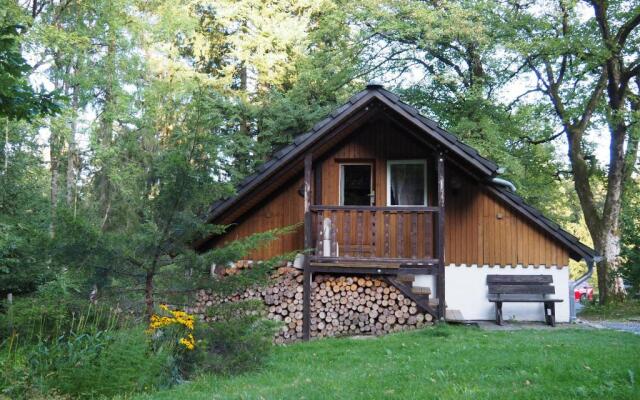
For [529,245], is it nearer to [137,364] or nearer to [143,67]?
[137,364]

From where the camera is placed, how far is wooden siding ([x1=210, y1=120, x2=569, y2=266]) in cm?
1274

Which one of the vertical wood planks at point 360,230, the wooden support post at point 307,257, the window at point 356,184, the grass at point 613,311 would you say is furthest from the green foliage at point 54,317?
the grass at point 613,311

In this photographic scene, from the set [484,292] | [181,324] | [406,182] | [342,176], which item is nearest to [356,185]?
[342,176]

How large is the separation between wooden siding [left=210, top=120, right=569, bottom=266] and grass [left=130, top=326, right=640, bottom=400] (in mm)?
3003

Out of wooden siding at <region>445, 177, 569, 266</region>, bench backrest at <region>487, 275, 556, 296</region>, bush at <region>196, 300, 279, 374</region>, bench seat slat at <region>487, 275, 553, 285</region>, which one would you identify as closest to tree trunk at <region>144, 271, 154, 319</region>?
bush at <region>196, 300, 279, 374</region>

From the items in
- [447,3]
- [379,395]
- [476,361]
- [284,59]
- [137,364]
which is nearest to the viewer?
[379,395]

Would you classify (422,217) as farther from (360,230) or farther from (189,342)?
(189,342)

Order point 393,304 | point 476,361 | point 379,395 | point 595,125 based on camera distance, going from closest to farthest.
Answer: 1. point 379,395
2. point 476,361
3. point 393,304
4. point 595,125

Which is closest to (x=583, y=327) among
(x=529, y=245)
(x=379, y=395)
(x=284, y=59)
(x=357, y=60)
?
(x=529, y=245)

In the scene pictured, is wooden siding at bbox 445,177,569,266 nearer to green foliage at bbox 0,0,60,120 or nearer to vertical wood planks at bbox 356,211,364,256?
vertical wood planks at bbox 356,211,364,256

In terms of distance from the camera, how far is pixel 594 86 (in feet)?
66.7

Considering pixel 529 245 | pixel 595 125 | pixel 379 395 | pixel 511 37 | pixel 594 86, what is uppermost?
pixel 511 37

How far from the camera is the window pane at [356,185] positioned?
45.1ft

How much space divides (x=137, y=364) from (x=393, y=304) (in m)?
6.27
